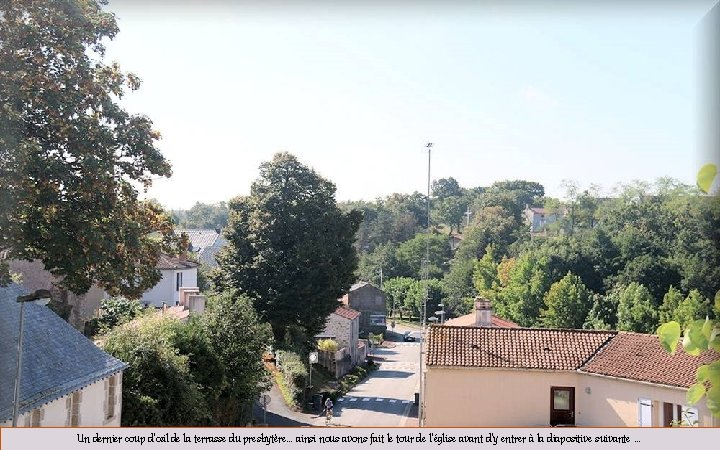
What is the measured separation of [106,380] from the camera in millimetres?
7559

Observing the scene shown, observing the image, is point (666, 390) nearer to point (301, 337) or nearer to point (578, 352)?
point (578, 352)

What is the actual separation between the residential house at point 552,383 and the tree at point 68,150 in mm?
5209

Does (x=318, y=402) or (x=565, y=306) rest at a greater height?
(x=565, y=306)

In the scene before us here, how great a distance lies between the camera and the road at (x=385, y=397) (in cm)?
1475

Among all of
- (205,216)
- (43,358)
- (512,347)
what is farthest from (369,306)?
(43,358)

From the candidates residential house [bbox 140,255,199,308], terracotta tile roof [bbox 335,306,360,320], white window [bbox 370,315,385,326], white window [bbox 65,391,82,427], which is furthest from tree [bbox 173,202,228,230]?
white window [bbox 65,391,82,427]

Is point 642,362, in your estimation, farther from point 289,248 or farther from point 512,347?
point 289,248

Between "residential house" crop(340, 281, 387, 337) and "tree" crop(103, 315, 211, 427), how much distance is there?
24.3 m

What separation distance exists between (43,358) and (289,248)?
38.4 feet

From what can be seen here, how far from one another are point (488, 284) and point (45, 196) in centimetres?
2850

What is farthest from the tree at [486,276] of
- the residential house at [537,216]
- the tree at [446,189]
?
the tree at [446,189]

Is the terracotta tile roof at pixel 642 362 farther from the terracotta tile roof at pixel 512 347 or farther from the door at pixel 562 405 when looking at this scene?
the door at pixel 562 405

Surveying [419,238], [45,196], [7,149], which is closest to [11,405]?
[45,196]

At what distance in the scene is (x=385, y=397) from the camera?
18.1m
